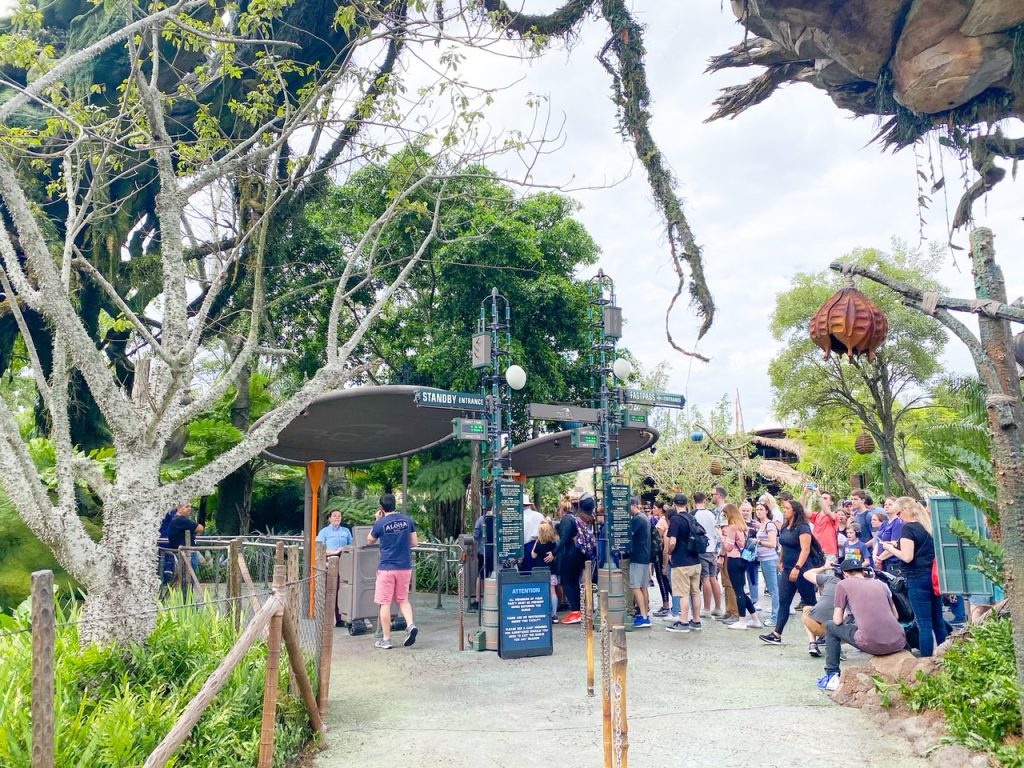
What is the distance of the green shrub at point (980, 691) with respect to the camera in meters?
4.96

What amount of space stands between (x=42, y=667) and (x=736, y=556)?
29.3 feet

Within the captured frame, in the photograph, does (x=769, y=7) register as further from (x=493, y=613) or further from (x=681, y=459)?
(x=681, y=459)

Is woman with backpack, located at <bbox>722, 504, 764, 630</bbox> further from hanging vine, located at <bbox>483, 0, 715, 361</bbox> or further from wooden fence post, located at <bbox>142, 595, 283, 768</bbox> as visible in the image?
wooden fence post, located at <bbox>142, 595, 283, 768</bbox>

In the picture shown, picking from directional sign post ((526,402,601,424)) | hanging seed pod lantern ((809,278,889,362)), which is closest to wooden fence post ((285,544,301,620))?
hanging seed pod lantern ((809,278,889,362))

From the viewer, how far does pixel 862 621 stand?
6.56 meters

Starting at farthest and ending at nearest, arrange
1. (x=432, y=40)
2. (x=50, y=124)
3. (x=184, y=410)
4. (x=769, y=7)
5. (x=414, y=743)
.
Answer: (x=769, y=7)
(x=50, y=124)
(x=432, y=40)
(x=184, y=410)
(x=414, y=743)

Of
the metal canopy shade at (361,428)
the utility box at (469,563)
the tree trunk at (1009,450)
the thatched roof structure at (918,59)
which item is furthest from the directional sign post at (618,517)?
the thatched roof structure at (918,59)

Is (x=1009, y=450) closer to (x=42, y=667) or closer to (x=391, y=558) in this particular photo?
(x=42, y=667)

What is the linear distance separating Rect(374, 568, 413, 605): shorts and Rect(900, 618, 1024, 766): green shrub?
214 inches

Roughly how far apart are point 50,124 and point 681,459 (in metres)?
28.2

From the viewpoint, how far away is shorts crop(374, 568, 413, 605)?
29.6 feet

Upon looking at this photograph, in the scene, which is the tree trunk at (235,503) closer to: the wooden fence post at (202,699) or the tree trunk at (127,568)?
the tree trunk at (127,568)

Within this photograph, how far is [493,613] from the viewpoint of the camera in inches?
344

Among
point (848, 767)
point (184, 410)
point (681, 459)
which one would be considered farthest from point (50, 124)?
point (681, 459)
